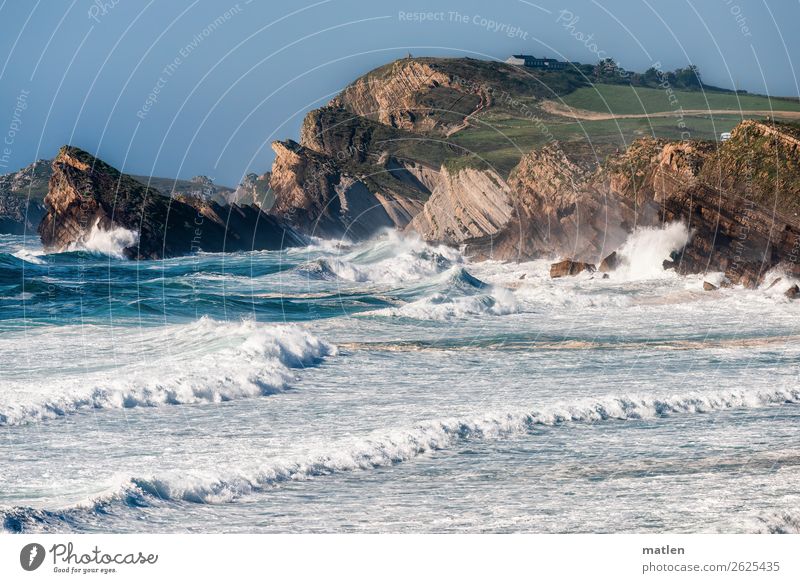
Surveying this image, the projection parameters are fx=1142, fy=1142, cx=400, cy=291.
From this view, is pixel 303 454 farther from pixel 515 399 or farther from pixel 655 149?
pixel 655 149

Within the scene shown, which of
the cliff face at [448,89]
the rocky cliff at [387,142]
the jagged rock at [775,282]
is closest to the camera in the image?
the jagged rock at [775,282]

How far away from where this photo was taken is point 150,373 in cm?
2873

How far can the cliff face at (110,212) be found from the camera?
98562mm

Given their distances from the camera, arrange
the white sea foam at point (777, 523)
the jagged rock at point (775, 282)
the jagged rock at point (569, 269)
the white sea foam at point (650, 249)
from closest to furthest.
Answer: the white sea foam at point (777, 523)
the jagged rock at point (775, 282)
the white sea foam at point (650, 249)
the jagged rock at point (569, 269)

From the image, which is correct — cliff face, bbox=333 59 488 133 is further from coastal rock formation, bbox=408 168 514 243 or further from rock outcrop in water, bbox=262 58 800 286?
coastal rock formation, bbox=408 168 514 243

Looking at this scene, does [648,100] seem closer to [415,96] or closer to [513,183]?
[415,96]

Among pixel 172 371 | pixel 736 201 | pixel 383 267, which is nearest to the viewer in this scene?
pixel 172 371

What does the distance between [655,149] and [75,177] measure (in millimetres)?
51715

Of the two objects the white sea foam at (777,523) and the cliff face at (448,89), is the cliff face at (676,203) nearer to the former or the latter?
the white sea foam at (777,523)

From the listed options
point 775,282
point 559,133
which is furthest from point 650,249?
point 559,133
